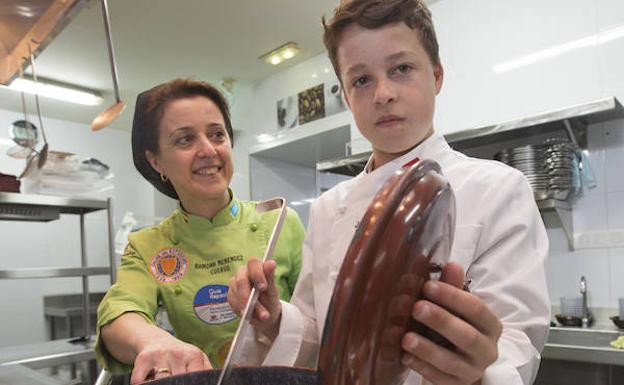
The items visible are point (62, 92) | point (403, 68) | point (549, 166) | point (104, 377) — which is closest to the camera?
point (403, 68)

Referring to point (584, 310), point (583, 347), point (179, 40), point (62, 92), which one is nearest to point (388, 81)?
point (583, 347)

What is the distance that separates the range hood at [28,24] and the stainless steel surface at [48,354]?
1.25m

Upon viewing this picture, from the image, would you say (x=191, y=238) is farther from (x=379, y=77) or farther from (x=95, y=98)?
(x=95, y=98)

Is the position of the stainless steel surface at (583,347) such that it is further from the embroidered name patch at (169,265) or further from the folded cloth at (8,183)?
the folded cloth at (8,183)

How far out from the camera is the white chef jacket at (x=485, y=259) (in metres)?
0.52

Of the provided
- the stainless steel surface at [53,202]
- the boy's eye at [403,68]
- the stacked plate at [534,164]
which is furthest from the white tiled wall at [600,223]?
the stainless steel surface at [53,202]

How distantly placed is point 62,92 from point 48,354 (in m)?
2.36

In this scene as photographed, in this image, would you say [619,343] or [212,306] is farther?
[619,343]

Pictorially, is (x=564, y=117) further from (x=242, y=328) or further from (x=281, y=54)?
(x=281, y=54)

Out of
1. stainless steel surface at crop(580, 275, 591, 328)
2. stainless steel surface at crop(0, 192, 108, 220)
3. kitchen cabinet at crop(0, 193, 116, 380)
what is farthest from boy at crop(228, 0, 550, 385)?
stainless steel surface at crop(0, 192, 108, 220)

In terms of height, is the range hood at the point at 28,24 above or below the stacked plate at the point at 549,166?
above

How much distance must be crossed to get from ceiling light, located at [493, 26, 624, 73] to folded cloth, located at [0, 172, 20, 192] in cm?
240

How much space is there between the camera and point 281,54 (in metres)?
3.31

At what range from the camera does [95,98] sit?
12.9 feet
